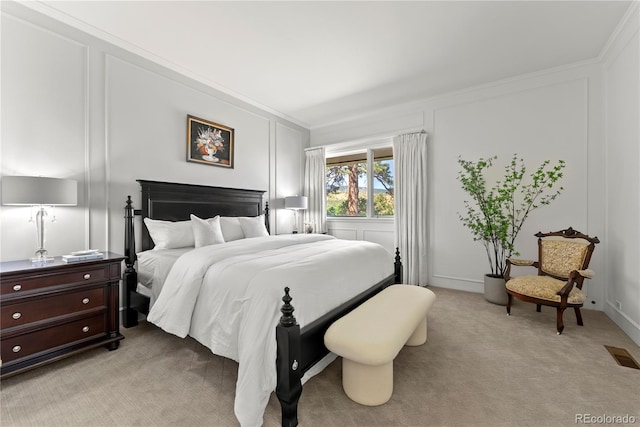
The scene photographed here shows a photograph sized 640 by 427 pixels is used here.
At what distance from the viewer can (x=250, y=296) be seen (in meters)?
1.78

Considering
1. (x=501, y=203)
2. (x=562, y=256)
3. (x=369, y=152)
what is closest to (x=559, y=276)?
(x=562, y=256)

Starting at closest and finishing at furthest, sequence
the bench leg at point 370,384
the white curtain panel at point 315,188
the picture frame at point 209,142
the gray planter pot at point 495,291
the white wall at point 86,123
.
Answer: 1. the bench leg at point 370,384
2. the white wall at point 86,123
3. the gray planter pot at point 495,291
4. the picture frame at point 209,142
5. the white curtain panel at point 315,188

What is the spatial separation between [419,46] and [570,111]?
2.21 meters

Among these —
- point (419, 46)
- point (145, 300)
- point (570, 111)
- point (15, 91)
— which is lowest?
point (145, 300)

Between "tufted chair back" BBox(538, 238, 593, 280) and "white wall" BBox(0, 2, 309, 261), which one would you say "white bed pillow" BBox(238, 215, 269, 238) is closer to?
"white wall" BBox(0, 2, 309, 261)

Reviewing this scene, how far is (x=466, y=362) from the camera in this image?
2.20 m

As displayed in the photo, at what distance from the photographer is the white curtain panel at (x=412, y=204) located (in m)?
4.43

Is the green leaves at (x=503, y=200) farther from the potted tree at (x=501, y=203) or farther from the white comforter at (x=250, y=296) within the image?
the white comforter at (x=250, y=296)

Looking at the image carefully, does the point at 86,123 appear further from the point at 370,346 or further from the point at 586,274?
the point at 586,274

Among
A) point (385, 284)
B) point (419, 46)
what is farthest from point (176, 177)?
point (419, 46)

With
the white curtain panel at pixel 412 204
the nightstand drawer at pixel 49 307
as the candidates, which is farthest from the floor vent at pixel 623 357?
the nightstand drawer at pixel 49 307

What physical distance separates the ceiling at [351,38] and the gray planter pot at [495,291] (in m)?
2.75

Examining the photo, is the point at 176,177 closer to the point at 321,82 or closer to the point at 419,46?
the point at 321,82

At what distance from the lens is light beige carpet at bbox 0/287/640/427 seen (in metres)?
1.61
